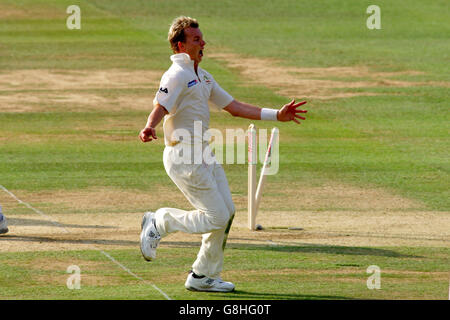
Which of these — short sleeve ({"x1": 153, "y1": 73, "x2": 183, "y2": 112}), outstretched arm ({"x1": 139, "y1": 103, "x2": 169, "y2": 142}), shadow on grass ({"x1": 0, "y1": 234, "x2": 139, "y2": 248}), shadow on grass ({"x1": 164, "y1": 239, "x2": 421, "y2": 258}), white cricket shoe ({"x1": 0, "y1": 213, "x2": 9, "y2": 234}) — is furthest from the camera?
white cricket shoe ({"x1": 0, "y1": 213, "x2": 9, "y2": 234})

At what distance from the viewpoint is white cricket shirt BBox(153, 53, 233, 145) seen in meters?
9.43

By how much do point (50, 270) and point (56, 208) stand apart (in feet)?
11.7

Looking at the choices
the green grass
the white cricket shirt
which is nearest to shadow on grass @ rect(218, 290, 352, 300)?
the green grass

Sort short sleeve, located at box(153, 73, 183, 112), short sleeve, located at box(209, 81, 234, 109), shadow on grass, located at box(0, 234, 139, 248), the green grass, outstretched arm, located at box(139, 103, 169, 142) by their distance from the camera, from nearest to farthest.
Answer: outstretched arm, located at box(139, 103, 169, 142) → short sleeve, located at box(153, 73, 183, 112) → the green grass → short sleeve, located at box(209, 81, 234, 109) → shadow on grass, located at box(0, 234, 139, 248)

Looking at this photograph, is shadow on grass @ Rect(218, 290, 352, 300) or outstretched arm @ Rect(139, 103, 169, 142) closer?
outstretched arm @ Rect(139, 103, 169, 142)

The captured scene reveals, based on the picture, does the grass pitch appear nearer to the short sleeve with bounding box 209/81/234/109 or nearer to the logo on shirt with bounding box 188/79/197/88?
the short sleeve with bounding box 209/81/234/109

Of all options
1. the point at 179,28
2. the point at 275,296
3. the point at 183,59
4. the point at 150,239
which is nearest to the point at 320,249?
the point at 275,296

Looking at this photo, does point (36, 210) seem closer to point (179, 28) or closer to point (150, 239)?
point (150, 239)

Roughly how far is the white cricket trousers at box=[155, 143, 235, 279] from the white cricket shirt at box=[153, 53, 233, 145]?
0.19 m

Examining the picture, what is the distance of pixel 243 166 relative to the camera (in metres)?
17.5

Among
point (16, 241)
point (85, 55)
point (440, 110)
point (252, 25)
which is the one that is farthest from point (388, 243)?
point (252, 25)

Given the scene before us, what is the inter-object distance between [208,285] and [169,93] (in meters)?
1.88

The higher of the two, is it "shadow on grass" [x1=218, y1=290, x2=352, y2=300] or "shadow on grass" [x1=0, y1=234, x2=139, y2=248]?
"shadow on grass" [x1=0, y1=234, x2=139, y2=248]

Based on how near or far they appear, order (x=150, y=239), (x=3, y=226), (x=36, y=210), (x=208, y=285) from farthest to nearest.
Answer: (x=36, y=210) < (x=3, y=226) < (x=150, y=239) < (x=208, y=285)
